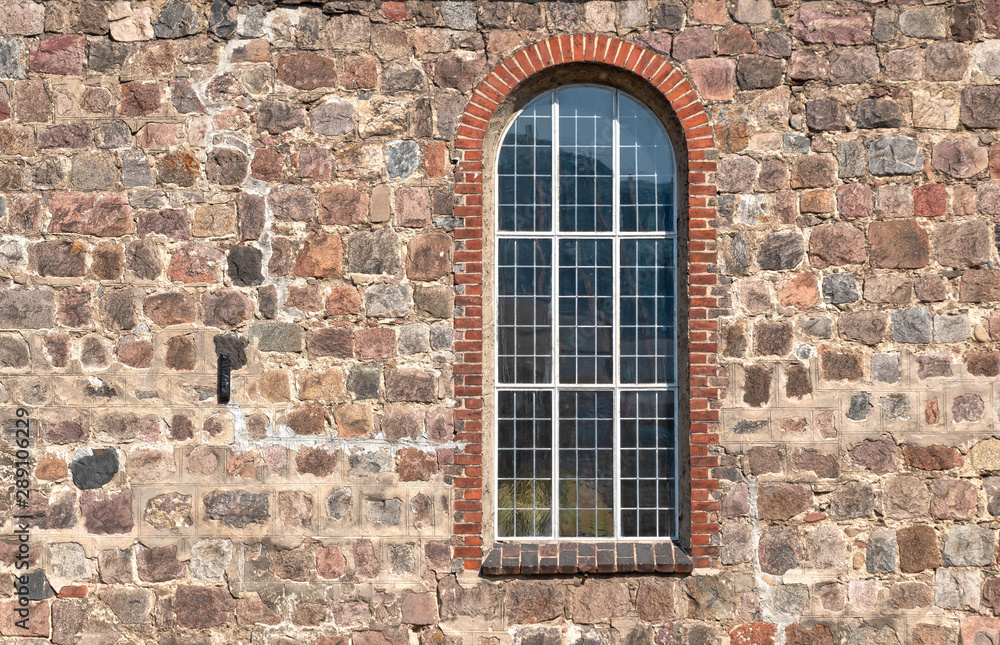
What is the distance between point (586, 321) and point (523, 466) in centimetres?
119

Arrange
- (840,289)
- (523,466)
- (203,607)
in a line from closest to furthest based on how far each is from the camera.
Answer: (203,607) → (840,289) → (523,466)

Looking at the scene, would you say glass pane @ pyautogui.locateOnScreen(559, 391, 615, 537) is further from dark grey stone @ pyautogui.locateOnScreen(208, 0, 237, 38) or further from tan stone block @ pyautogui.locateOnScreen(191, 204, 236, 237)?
dark grey stone @ pyautogui.locateOnScreen(208, 0, 237, 38)

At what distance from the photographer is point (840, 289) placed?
5309mm

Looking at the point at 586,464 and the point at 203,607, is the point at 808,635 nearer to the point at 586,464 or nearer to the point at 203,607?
the point at 586,464

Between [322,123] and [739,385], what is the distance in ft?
11.7

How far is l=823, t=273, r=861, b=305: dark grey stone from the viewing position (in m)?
5.30

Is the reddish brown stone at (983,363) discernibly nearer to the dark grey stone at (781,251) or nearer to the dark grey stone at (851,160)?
the dark grey stone at (781,251)

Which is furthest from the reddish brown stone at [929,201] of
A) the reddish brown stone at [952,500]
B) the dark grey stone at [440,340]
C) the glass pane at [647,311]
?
the dark grey stone at [440,340]

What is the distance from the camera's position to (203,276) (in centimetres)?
532

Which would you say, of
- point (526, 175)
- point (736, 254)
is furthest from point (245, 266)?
point (736, 254)

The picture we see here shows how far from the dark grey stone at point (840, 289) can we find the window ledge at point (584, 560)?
6.98 ft

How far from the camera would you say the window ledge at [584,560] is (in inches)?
205

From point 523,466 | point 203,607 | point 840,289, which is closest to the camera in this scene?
point 203,607

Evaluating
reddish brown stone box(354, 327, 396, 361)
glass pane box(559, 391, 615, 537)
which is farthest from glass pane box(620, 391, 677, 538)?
reddish brown stone box(354, 327, 396, 361)
